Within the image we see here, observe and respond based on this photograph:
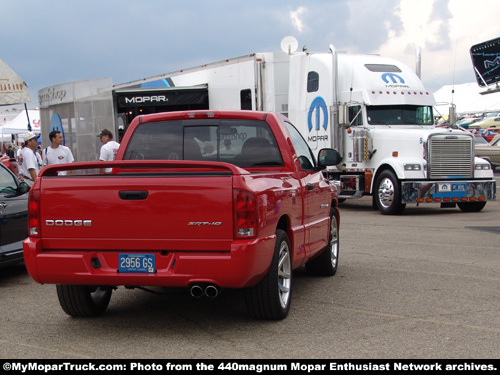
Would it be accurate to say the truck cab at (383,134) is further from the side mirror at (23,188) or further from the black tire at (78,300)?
the black tire at (78,300)

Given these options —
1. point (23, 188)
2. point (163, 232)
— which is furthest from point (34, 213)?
point (23, 188)

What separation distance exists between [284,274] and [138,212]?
1.49 meters

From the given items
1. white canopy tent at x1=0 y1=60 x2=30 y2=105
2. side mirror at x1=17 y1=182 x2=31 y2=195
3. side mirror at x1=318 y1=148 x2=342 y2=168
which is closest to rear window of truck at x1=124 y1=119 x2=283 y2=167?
side mirror at x1=318 y1=148 x2=342 y2=168

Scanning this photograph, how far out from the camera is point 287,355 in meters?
5.09

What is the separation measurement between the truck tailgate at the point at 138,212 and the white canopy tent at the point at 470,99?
57.7 meters

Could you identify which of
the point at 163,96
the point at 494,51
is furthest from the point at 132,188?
the point at 494,51

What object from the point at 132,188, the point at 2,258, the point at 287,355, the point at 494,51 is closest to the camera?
the point at 287,355

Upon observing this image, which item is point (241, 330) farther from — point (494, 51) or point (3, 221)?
point (494, 51)

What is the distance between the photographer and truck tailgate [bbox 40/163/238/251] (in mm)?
5480

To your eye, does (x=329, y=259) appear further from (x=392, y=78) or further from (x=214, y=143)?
(x=392, y=78)

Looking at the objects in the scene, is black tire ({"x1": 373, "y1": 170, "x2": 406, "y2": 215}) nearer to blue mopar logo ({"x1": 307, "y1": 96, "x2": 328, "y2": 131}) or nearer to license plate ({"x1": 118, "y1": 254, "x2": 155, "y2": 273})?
blue mopar logo ({"x1": 307, "y1": 96, "x2": 328, "y2": 131})

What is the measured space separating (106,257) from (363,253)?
5.27m

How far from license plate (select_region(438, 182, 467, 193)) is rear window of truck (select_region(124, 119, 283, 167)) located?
9227 mm

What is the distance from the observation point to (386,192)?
1592 cm
